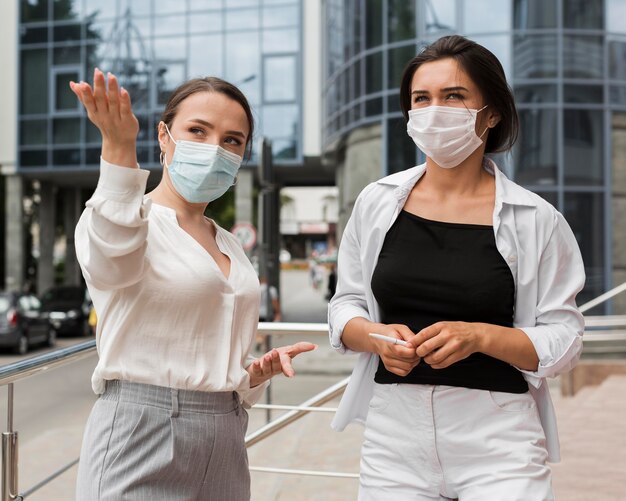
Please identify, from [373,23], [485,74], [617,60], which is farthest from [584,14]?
[485,74]

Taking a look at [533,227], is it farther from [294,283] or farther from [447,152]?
[294,283]

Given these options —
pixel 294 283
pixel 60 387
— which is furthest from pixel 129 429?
pixel 294 283

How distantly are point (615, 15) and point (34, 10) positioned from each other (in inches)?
823

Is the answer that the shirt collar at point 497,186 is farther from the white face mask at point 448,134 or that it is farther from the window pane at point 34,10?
the window pane at point 34,10

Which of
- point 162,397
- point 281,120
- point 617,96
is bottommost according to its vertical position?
point 162,397

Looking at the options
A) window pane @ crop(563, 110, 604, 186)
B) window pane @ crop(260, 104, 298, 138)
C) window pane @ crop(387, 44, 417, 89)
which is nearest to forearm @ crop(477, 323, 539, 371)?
window pane @ crop(563, 110, 604, 186)

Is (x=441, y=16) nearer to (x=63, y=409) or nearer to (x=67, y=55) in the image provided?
(x=63, y=409)

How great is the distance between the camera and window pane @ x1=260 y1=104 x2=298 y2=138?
2609 centimetres

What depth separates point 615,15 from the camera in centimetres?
1559

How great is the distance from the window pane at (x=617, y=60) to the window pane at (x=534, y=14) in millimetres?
1239

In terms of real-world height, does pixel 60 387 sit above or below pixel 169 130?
below

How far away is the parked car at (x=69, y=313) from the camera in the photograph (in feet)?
72.2

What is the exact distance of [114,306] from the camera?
1984 millimetres

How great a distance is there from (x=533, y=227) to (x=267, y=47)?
25.1 m
